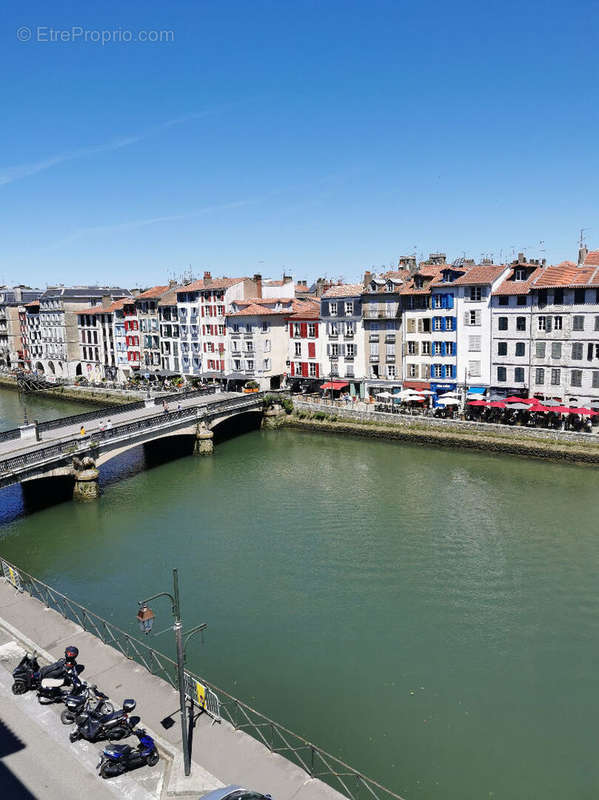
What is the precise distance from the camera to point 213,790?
13.4 meters

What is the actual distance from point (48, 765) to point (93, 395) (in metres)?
76.7

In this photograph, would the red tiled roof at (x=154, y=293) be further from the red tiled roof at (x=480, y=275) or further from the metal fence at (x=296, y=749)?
the metal fence at (x=296, y=749)

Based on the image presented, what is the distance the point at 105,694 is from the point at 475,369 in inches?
1903

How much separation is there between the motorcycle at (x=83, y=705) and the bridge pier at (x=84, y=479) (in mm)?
25533

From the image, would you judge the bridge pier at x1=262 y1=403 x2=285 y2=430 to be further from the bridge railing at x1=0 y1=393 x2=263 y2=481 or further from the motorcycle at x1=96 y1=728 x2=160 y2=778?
the motorcycle at x1=96 y1=728 x2=160 y2=778

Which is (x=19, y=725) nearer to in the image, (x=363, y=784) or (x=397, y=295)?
(x=363, y=784)

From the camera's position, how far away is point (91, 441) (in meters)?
41.7

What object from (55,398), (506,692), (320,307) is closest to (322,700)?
(506,692)

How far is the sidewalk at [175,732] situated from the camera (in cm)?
1372

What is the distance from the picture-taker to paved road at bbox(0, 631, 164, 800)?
13.7 meters

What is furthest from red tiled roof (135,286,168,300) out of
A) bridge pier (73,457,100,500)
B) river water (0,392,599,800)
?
bridge pier (73,457,100,500)

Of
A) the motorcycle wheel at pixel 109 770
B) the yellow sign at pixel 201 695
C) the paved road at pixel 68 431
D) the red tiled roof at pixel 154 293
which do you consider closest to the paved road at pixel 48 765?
the motorcycle wheel at pixel 109 770

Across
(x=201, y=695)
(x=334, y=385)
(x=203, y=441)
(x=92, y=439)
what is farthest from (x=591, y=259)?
(x=201, y=695)

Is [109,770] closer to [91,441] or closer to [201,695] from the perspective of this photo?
[201,695]
